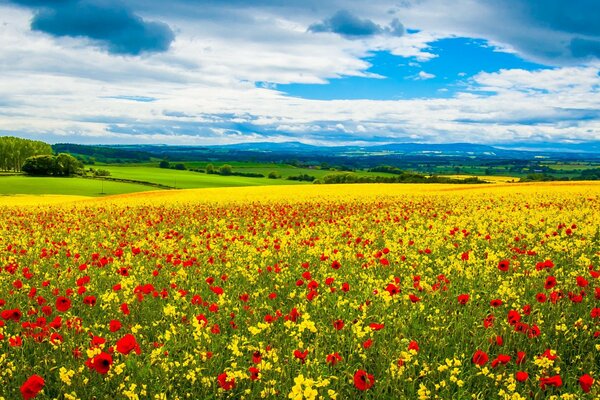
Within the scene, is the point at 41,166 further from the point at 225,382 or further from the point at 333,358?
the point at 333,358

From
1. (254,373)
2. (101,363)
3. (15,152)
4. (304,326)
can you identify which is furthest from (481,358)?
(15,152)

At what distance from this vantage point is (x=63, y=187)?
2852 inches

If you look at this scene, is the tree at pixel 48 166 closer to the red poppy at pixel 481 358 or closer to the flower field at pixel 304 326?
the flower field at pixel 304 326

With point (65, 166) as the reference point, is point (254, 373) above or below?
below

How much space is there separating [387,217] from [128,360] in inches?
462

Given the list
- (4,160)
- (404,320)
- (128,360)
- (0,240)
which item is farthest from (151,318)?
(4,160)

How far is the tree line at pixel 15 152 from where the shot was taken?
117 metres

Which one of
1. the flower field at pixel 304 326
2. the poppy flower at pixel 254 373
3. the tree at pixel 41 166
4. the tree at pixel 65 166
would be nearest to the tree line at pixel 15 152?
the tree at pixel 41 166

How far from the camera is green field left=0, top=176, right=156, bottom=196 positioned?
6712 cm

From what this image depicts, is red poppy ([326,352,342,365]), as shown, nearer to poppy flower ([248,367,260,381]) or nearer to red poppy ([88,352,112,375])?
poppy flower ([248,367,260,381])

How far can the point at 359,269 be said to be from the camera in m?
8.73

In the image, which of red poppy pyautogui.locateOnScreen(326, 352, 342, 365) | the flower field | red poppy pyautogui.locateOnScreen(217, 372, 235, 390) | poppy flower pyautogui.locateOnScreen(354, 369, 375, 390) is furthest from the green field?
poppy flower pyautogui.locateOnScreen(354, 369, 375, 390)

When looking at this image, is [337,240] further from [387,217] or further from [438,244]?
[387,217]

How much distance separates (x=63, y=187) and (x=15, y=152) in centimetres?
5548
